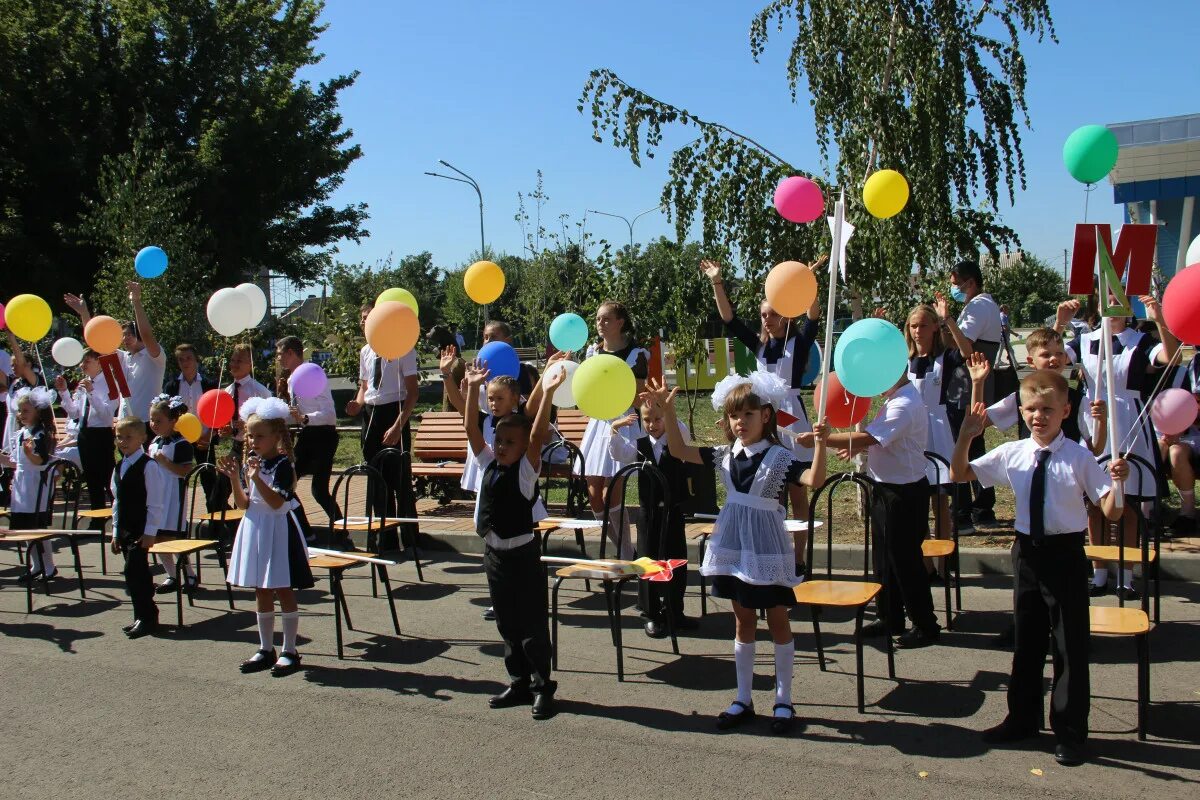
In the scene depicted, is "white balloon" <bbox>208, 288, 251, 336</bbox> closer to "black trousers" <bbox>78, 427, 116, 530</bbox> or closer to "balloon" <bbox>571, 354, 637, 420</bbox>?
"black trousers" <bbox>78, 427, 116, 530</bbox>

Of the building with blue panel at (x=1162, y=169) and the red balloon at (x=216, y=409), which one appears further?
the building with blue panel at (x=1162, y=169)

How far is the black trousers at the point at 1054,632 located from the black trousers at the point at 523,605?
2.20m

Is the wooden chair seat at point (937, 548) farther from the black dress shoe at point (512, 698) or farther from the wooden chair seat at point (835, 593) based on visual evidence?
the black dress shoe at point (512, 698)

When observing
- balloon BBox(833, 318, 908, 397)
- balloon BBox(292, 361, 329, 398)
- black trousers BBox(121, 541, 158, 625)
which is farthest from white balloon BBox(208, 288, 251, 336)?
balloon BBox(833, 318, 908, 397)

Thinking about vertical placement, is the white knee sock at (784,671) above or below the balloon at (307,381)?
below

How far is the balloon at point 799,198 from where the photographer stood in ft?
24.1

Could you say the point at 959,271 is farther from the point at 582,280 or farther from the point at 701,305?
the point at 582,280

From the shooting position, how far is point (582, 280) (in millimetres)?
17344

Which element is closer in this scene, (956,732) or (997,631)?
(956,732)

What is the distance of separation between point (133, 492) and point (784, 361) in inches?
185

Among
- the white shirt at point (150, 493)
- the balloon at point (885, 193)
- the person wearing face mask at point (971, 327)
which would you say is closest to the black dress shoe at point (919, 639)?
the person wearing face mask at point (971, 327)

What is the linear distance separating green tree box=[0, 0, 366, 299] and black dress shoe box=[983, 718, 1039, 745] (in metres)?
23.1

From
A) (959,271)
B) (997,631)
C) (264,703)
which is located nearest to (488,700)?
(264,703)

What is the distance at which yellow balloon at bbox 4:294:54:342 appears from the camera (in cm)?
951
